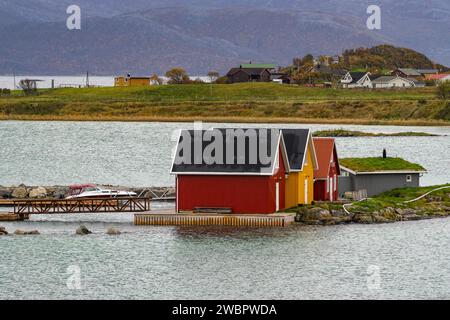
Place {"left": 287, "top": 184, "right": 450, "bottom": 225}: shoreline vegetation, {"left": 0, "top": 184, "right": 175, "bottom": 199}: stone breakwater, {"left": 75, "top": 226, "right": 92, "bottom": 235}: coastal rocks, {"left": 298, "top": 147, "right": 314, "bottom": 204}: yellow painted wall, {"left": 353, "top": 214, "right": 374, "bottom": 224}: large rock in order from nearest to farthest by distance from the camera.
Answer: {"left": 75, "top": 226, "right": 92, "bottom": 235}: coastal rocks < {"left": 287, "top": 184, "right": 450, "bottom": 225}: shoreline vegetation < {"left": 353, "top": 214, "right": 374, "bottom": 224}: large rock < {"left": 298, "top": 147, "right": 314, "bottom": 204}: yellow painted wall < {"left": 0, "top": 184, "right": 175, "bottom": 199}: stone breakwater

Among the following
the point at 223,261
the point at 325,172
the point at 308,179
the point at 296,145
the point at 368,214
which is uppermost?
the point at 296,145

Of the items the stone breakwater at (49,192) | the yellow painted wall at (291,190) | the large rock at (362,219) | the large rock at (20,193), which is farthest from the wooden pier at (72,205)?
the large rock at (362,219)

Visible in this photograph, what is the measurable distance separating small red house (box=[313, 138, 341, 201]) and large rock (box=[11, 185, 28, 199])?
16475mm

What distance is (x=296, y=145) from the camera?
61.5 meters

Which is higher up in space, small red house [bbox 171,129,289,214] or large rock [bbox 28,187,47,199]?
small red house [bbox 171,129,289,214]

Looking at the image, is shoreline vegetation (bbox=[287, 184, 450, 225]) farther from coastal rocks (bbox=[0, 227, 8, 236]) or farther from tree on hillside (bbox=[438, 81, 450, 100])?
tree on hillside (bbox=[438, 81, 450, 100])

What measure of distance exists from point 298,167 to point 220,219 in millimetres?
4858

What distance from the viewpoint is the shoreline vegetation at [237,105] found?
150500 millimetres

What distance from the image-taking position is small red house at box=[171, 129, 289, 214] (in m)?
58.6

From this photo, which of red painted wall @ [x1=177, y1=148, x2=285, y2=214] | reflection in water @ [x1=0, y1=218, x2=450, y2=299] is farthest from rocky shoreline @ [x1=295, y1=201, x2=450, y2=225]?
red painted wall @ [x1=177, y1=148, x2=285, y2=214]

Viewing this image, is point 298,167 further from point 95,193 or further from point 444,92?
point 444,92

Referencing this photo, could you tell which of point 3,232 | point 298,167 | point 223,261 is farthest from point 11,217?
point 223,261

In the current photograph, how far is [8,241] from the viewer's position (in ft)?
184

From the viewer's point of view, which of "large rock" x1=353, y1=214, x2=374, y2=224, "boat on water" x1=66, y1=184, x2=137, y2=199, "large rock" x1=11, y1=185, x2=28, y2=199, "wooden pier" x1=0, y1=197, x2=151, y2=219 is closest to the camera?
"large rock" x1=353, y1=214, x2=374, y2=224
